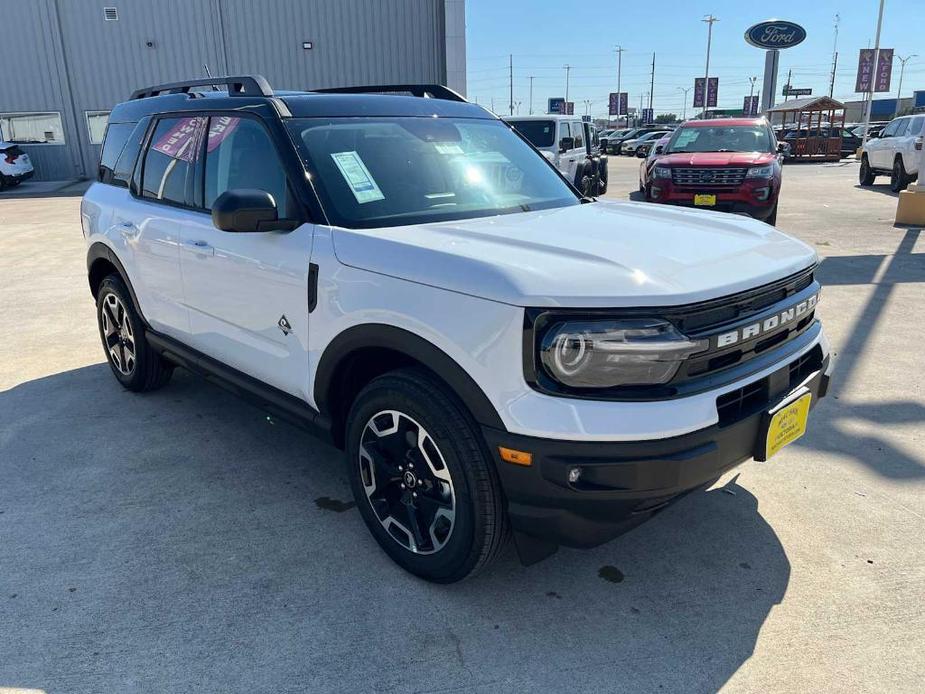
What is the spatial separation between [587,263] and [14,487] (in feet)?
10.0

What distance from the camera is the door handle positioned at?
345 centimetres

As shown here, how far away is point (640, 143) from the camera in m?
38.0

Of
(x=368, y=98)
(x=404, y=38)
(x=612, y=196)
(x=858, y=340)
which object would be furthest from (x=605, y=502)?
(x=404, y=38)

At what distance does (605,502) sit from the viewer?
7.24 feet

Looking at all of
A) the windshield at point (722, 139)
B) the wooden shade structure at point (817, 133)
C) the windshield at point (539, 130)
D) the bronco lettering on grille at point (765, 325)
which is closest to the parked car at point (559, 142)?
the windshield at point (539, 130)

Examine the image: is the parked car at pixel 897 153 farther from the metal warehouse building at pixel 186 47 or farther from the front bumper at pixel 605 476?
the front bumper at pixel 605 476

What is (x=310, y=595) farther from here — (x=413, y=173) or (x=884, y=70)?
(x=884, y=70)

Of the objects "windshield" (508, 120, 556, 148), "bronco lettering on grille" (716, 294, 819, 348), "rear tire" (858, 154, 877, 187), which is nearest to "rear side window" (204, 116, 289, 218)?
"bronco lettering on grille" (716, 294, 819, 348)

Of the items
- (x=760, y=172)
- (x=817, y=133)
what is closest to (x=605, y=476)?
(x=760, y=172)

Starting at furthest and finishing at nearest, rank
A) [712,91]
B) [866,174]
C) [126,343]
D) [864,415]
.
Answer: [712,91] < [866,174] < [126,343] < [864,415]

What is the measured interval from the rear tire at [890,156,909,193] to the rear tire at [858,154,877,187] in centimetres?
179

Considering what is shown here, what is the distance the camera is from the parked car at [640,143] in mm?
37375

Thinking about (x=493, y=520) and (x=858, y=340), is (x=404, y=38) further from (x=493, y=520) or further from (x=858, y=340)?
(x=493, y=520)

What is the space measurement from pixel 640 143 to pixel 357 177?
123 ft
